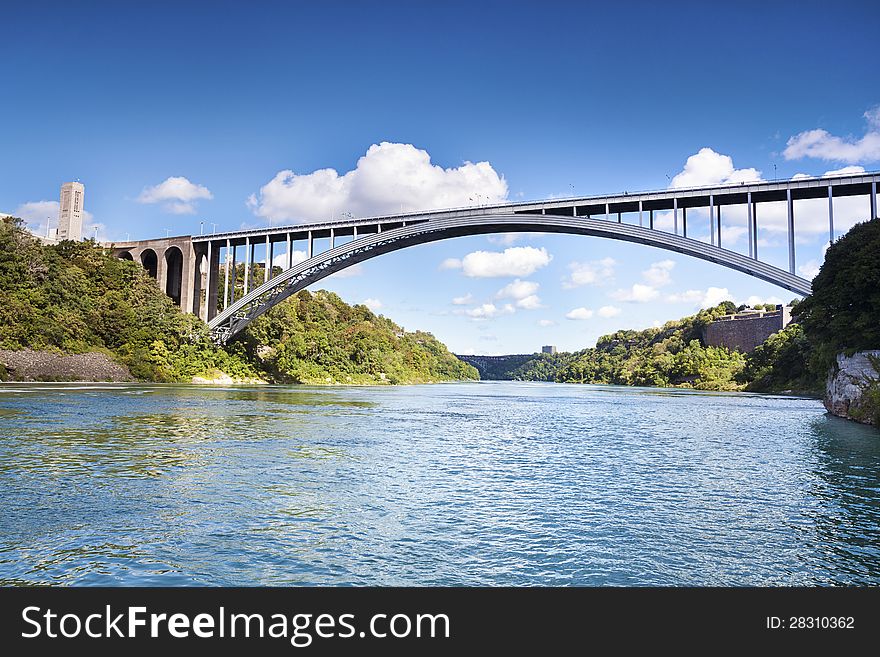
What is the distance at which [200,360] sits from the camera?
146 feet

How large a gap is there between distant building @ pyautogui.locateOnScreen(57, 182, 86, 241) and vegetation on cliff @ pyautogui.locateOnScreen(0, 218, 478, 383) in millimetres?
13798

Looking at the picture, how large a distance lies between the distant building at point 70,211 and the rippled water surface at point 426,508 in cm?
5100

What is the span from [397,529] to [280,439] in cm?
767

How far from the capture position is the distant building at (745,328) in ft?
216

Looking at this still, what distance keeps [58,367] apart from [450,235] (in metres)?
21.3

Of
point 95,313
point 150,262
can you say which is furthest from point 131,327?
point 150,262

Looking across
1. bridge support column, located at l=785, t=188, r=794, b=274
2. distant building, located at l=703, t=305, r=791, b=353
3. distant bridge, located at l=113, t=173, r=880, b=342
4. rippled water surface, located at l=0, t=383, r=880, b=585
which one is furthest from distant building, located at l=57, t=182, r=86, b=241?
distant building, located at l=703, t=305, r=791, b=353

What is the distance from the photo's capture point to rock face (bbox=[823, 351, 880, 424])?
17.9m

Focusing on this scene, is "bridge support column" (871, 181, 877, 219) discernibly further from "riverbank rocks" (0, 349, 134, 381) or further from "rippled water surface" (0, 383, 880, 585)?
"riverbank rocks" (0, 349, 134, 381)

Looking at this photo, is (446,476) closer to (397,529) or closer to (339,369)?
(397,529)

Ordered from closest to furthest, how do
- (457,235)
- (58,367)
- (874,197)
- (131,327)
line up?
1. (874,197)
2. (58,367)
3. (457,235)
4. (131,327)

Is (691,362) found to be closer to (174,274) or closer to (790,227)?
(790,227)

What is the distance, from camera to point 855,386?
1916 centimetres
